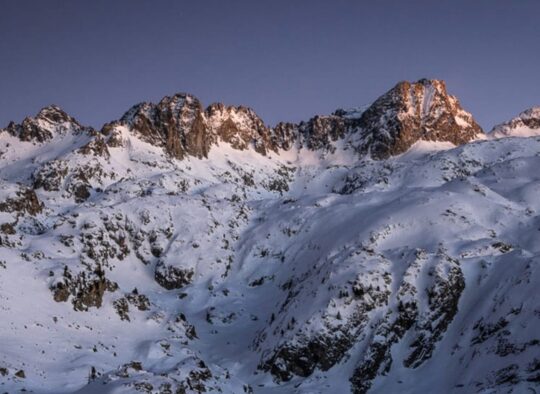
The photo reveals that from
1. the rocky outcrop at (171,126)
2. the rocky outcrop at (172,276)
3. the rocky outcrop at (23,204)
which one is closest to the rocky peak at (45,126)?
the rocky outcrop at (171,126)

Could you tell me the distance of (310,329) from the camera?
60.5m

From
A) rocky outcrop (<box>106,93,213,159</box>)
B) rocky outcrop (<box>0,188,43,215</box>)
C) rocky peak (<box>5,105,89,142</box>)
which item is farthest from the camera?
rocky outcrop (<box>106,93,213,159</box>)

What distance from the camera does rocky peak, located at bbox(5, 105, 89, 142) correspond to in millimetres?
166000

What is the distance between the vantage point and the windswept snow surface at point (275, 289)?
162ft

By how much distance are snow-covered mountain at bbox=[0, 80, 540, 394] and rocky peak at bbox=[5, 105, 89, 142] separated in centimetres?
3410

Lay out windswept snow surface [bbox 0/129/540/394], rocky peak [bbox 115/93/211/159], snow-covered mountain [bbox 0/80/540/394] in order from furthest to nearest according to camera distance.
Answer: rocky peak [bbox 115/93/211/159] < snow-covered mountain [bbox 0/80/540/394] < windswept snow surface [bbox 0/129/540/394]

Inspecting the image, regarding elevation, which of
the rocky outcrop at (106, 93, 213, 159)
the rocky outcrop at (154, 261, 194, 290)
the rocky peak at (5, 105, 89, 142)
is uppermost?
the rocky outcrop at (106, 93, 213, 159)

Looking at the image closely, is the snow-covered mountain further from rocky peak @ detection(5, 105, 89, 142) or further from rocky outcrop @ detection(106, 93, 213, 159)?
rocky outcrop @ detection(106, 93, 213, 159)

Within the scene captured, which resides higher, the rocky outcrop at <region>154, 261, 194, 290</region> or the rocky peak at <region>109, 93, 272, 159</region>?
the rocky peak at <region>109, 93, 272, 159</region>

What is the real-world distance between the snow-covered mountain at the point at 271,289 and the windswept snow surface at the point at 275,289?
21 cm

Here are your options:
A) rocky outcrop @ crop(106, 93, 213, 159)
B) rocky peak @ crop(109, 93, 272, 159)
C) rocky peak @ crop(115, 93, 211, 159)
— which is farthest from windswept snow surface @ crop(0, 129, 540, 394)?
rocky peak @ crop(109, 93, 272, 159)

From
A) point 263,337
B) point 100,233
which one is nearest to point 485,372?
point 263,337

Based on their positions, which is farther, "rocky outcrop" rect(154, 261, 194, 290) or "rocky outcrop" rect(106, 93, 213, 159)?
"rocky outcrop" rect(106, 93, 213, 159)

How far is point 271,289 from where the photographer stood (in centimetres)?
8638
